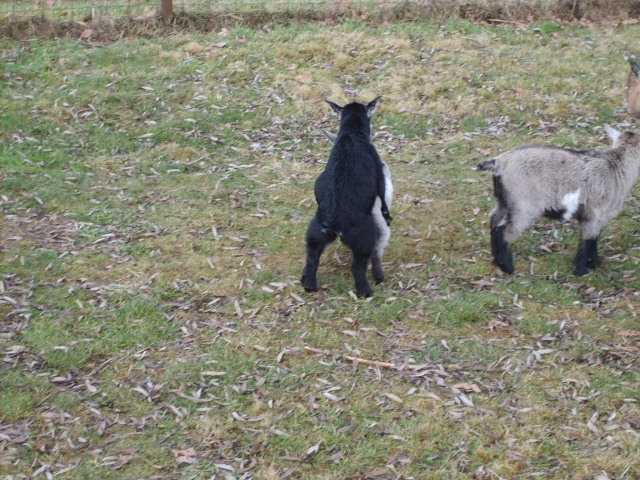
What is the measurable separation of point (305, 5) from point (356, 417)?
9.12 m

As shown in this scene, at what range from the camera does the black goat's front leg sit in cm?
704

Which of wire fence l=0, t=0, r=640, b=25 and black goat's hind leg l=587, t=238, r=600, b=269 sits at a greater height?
wire fence l=0, t=0, r=640, b=25

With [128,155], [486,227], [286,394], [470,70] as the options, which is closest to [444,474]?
[286,394]

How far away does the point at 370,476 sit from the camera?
4.78m

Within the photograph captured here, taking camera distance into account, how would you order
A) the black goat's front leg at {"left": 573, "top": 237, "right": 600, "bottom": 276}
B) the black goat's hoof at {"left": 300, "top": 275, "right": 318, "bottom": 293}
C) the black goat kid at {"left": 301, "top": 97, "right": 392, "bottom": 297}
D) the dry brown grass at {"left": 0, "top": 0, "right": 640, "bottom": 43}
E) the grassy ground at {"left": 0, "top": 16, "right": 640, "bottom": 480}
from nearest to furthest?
the grassy ground at {"left": 0, "top": 16, "right": 640, "bottom": 480}, the black goat kid at {"left": 301, "top": 97, "right": 392, "bottom": 297}, the black goat's hoof at {"left": 300, "top": 275, "right": 318, "bottom": 293}, the black goat's front leg at {"left": 573, "top": 237, "right": 600, "bottom": 276}, the dry brown grass at {"left": 0, "top": 0, "right": 640, "bottom": 43}

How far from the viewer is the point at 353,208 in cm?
A: 629

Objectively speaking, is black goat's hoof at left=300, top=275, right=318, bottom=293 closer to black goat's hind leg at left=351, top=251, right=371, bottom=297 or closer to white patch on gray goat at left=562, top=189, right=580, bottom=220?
black goat's hind leg at left=351, top=251, right=371, bottom=297

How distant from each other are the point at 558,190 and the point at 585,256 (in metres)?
0.74

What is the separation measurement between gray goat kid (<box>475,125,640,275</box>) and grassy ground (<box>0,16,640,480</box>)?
376 millimetres

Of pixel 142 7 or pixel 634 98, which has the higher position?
pixel 142 7

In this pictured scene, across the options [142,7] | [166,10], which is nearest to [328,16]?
[166,10]

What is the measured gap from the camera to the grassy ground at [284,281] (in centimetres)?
507

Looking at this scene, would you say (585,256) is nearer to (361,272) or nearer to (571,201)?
(571,201)

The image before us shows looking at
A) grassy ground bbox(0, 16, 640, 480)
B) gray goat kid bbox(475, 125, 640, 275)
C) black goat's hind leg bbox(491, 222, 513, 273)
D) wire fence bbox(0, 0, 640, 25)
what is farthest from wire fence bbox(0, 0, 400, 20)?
black goat's hind leg bbox(491, 222, 513, 273)
